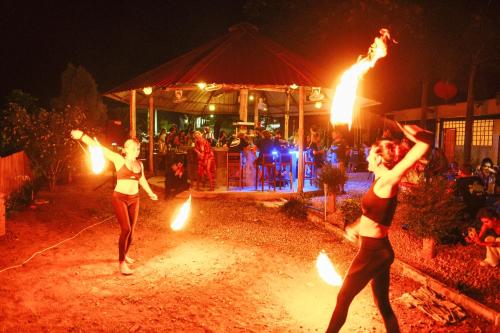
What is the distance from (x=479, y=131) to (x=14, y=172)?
17.0 m

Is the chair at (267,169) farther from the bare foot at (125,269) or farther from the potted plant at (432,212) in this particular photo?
the bare foot at (125,269)

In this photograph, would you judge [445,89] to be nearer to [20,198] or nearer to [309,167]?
[309,167]

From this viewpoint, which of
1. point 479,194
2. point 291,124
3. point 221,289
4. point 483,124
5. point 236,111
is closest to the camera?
point 221,289

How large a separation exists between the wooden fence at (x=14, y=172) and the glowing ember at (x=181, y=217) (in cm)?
432

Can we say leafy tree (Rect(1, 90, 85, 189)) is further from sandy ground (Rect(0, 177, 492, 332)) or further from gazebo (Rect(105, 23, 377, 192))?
sandy ground (Rect(0, 177, 492, 332))

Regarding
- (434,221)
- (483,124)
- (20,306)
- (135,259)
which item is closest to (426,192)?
(434,221)

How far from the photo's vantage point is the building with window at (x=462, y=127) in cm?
1573

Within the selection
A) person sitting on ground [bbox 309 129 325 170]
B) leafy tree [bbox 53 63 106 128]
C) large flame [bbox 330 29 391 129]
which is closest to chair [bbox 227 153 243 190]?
person sitting on ground [bbox 309 129 325 170]

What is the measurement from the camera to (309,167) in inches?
537

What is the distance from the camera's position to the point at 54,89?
27.8 m

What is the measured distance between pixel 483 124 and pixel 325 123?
342 inches

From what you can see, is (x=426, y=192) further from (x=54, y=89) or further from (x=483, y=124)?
(x=54, y=89)

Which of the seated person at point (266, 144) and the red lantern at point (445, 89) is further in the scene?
the red lantern at point (445, 89)

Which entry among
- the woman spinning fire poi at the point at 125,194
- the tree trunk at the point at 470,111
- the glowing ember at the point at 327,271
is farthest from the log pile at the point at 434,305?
the tree trunk at the point at 470,111
